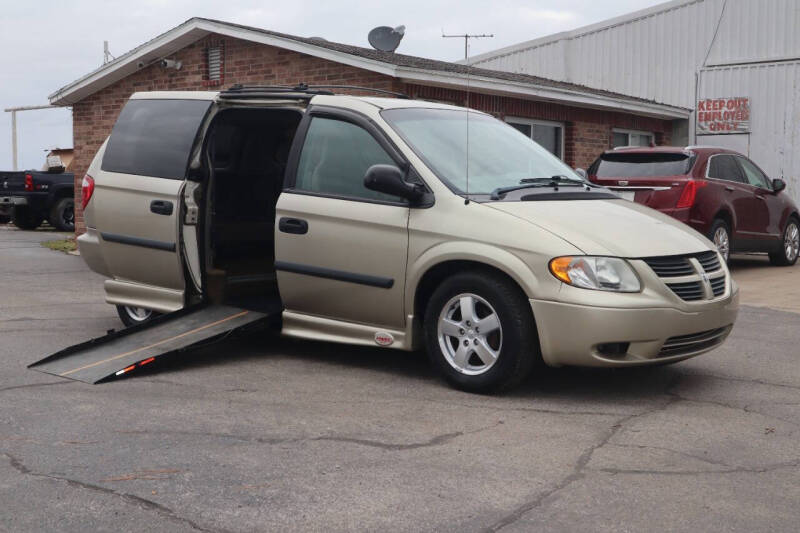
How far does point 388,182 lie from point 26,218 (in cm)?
1975

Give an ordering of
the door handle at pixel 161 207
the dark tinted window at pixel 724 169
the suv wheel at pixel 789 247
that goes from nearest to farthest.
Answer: the door handle at pixel 161 207, the dark tinted window at pixel 724 169, the suv wheel at pixel 789 247

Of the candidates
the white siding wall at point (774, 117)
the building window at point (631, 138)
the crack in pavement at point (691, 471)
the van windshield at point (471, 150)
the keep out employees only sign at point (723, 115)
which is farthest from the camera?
the keep out employees only sign at point (723, 115)

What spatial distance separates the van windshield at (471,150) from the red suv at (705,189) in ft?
15.9

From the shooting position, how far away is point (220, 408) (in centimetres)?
558

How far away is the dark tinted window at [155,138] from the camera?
751cm

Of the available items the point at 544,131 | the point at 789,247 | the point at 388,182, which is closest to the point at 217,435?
the point at 388,182

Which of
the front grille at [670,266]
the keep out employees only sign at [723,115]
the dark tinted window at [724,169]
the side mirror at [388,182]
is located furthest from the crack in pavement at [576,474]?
the keep out employees only sign at [723,115]

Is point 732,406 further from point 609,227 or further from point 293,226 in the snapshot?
point 293,226

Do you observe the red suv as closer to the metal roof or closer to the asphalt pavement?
the metal roof

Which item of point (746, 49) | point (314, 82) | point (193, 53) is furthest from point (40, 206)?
point (746, 49)

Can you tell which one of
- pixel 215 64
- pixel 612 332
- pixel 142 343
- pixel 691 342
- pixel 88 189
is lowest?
pixel 142 343

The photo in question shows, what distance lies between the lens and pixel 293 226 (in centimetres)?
670

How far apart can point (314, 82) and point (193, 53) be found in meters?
2.85

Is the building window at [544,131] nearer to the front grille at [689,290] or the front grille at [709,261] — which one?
the front grille at [709,261]
